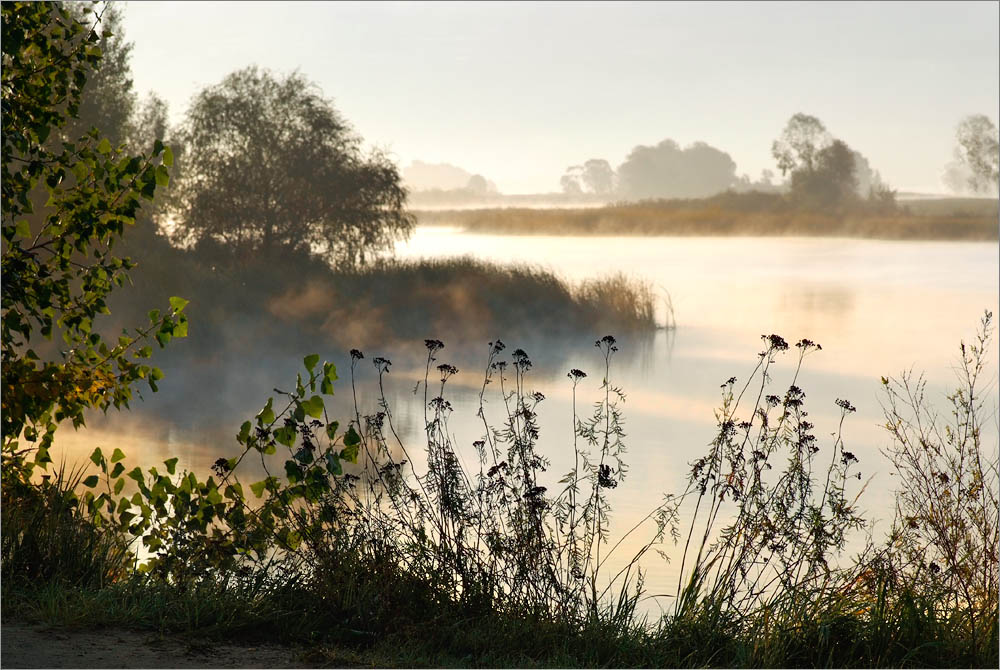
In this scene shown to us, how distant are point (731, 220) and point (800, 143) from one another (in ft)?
16.3

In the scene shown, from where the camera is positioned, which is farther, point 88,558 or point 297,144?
point 297,144

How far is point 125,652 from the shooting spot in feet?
15.5

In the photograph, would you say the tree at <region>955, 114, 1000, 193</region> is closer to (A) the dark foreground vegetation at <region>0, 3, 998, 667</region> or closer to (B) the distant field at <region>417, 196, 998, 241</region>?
(B) the distant field at <region>417, 196, 998, 241</region>

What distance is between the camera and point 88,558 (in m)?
5.66

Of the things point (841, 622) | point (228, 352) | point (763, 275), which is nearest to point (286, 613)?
point (841, 622)

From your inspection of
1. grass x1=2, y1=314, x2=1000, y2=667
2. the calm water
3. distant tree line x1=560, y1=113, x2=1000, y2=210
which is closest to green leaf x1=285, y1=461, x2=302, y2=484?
grass x1=2, y1=314, x2=1000, y2=667

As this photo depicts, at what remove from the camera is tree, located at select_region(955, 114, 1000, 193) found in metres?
16.5

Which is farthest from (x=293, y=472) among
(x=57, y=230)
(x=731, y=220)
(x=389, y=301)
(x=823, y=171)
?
(x=731, y=220)

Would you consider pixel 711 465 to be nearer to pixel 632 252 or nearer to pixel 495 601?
pixel 495 601

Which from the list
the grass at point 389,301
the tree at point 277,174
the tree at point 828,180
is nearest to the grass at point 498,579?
the grass at point 389,301

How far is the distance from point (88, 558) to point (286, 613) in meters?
1.25

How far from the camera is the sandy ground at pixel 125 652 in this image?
461 cm

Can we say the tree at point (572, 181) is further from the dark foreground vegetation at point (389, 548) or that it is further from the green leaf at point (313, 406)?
the green leaf at point (313, 406)

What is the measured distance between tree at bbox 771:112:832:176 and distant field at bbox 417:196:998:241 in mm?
2010
